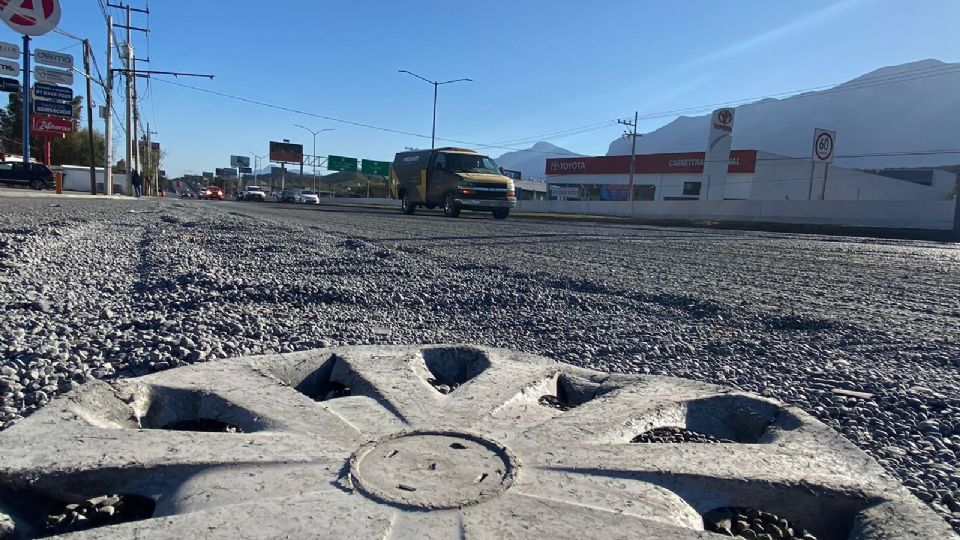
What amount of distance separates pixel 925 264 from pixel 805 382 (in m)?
6.78

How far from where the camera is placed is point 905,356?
276 centimetres

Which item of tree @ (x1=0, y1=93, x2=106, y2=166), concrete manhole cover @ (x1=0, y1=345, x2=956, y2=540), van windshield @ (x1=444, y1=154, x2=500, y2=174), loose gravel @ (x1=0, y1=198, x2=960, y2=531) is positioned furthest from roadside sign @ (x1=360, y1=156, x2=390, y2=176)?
concrete manhole cover @ (x1=0, y1=345, x2=956, y2=540)

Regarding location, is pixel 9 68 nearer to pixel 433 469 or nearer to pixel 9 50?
pixel 9 50

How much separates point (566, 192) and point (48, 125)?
178ft

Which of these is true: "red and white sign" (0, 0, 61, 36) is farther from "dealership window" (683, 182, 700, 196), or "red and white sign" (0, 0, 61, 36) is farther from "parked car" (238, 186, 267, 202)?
"dealership window" (683, 182, 700, 196)

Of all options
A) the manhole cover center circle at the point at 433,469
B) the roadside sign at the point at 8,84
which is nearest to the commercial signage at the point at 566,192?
the roadside sign at the point at 8,84

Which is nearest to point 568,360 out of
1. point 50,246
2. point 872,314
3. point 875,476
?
point 875,476

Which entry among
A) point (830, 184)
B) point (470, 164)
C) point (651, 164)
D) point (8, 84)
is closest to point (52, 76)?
point (8, 84)

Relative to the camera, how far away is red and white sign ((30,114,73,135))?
41.0 meters

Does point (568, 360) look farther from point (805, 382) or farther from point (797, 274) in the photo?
point (797, 274)

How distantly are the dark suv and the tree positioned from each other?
62.5 feet

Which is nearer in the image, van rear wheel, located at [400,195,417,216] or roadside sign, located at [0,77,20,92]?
van rear wheel, located at [400,195,417,216]

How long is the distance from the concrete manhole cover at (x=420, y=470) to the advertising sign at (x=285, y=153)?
89859 mm

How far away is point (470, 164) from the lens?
20.8 meters
